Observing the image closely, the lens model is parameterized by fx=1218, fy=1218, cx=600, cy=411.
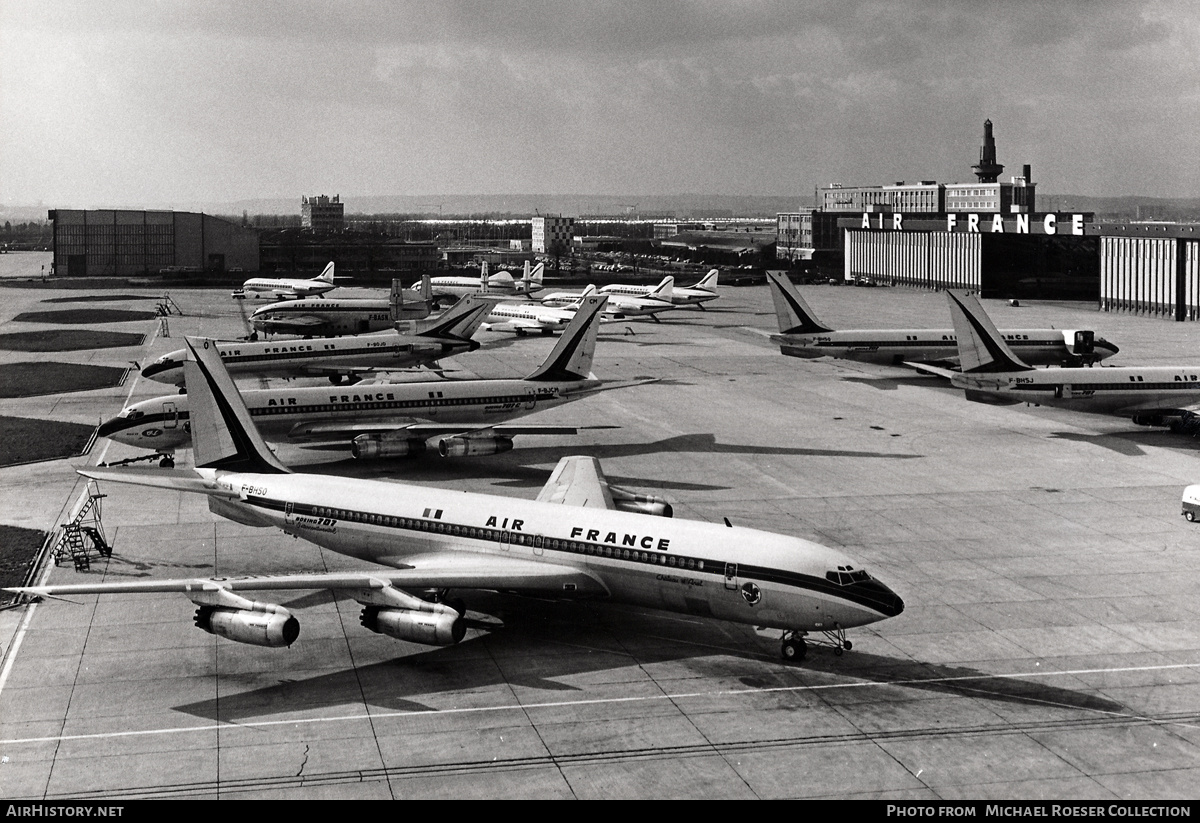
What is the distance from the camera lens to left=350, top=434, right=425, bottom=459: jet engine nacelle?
61.9 m

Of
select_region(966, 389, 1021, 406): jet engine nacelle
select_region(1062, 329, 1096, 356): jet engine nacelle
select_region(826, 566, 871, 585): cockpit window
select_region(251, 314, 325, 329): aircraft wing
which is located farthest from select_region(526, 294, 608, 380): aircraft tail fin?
select_region(251, 314, 325, 329): aircraft wing

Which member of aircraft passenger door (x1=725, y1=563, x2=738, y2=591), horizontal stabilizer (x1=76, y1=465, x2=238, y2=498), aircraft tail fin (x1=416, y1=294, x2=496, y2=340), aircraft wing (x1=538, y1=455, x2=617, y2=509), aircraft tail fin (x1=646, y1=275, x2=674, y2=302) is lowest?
aircraft passenger door (x1=725, y1=563, x2=738, y2=591)

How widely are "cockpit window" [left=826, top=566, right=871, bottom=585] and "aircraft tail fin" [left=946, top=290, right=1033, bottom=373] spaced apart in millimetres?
41506

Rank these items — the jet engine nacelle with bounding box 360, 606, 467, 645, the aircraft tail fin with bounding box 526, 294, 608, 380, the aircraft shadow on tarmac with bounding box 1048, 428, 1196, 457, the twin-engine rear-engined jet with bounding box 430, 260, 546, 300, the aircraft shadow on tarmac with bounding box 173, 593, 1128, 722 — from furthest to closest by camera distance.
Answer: the twin-engine rear-engined jet with bounding box 430, 260, 546, 300, the aircraft shadow on tarmac with bounding box 1048, 428, 1196, 457, the aircraft tail fin with bounding box 526, 294, 608, 380, the jet engine nacelle with bounding box 360, 606, 467, 645, the aircraft shadow on tarmac with bounding box 173, 593, 1128, 722

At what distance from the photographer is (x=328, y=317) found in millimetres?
136875

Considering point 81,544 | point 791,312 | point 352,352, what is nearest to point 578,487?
point 81,544

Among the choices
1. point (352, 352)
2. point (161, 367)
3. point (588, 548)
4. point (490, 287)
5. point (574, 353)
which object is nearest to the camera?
point (588, 548)

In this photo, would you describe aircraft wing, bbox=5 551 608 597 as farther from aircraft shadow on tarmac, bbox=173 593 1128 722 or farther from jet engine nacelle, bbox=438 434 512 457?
jet engine nacelle, bbox=438 434 512 457

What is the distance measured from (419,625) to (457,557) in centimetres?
525

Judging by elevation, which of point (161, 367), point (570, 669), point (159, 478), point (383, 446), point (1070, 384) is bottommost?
point (570, 669)

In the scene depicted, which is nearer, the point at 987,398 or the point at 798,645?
the point at 798,645

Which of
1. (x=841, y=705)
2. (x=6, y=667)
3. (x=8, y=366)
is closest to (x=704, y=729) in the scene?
(x=841, y=705)

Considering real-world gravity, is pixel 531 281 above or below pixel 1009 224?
below

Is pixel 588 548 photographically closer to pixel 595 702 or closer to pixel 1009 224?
pixel 595 702
